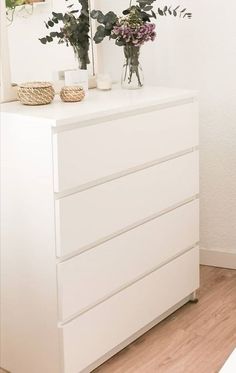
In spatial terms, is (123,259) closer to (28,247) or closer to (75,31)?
(28,247)

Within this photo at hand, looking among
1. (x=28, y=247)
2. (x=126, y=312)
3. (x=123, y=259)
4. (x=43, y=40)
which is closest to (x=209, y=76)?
(x=43, y=40)

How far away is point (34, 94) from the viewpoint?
2342 mm

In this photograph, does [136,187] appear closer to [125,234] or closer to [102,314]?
[125,234]

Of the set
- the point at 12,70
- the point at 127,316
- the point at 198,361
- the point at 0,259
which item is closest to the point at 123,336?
the point at 127,316

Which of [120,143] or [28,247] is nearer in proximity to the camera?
[28,247]

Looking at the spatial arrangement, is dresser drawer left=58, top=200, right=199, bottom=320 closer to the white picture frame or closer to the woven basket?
the woven basket

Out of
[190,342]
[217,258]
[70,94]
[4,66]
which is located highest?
[4,66]

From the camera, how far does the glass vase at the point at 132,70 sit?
275cm

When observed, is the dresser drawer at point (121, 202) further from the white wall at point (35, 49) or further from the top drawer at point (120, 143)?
the white wall at point (35, 49)

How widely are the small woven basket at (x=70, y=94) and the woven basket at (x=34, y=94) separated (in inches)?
2.6

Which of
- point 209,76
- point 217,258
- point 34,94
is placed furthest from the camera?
point 217,258

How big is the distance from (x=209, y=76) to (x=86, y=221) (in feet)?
3.98

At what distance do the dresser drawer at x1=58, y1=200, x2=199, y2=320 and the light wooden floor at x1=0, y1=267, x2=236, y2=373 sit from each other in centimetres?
28

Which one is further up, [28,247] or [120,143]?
[120,143]
